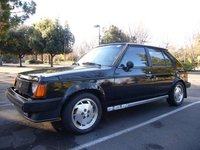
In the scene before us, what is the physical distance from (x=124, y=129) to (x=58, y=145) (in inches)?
56.7

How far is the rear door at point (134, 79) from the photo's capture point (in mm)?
5074

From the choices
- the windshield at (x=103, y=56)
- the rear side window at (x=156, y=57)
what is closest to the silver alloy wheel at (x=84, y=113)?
the windshield at (x=103, y=56)

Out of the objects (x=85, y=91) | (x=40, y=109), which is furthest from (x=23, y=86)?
(x=85, y=91)

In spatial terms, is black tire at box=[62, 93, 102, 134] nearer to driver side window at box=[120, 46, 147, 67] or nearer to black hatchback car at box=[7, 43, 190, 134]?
black hatchback car at box=[7, 43, 190, 134]

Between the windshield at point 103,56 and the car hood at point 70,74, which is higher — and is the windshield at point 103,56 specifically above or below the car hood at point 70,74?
above

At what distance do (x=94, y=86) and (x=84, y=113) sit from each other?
0.53 meters

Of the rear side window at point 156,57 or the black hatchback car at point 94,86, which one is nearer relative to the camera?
the black hatchback car at point 94,86

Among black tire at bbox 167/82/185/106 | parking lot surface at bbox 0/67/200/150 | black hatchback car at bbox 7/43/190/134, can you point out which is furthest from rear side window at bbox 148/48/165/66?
parking lot surface at bbox 0/67/200/150

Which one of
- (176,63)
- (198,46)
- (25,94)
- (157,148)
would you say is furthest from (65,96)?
(198,46)

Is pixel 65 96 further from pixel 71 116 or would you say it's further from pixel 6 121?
pixel 6 121

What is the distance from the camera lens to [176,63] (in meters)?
6.96

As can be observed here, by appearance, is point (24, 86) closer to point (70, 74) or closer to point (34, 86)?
point (34, 86)

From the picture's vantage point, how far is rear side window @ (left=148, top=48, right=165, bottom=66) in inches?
240

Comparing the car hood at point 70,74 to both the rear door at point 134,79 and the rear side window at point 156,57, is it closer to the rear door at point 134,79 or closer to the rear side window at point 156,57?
the rear door at point 134,79
